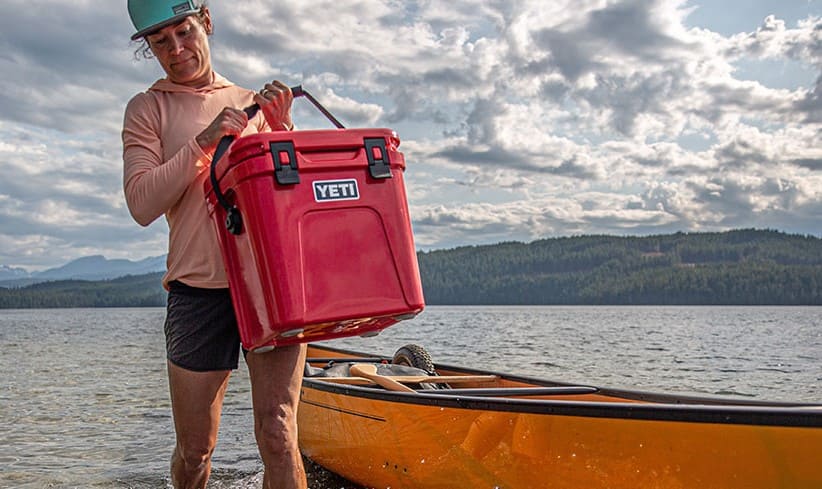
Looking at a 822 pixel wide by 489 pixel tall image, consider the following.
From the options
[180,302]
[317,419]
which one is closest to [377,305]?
[180,302]

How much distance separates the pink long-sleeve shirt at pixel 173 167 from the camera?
3369 mm

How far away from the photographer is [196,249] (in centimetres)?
359

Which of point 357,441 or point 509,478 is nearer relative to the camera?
point 509,478

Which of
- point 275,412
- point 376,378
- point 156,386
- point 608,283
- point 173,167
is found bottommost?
point 608,283

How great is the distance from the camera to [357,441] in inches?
285

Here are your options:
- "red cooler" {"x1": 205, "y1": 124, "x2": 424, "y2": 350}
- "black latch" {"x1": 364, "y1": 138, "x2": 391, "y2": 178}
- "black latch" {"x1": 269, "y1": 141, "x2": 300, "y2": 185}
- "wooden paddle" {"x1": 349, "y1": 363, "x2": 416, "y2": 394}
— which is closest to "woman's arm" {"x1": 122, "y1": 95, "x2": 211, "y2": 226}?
"red cooler" {"x1": 205, "y1": 124, "x2": 424, "y2": 350}

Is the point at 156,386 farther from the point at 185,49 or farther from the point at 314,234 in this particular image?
the point at 314,234

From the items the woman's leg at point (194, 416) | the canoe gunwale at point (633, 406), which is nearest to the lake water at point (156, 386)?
the canoe gunwale at point (633, 406)

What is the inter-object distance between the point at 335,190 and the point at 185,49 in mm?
1067

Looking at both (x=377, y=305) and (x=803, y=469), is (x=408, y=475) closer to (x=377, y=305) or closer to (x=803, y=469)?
(x=803, y=469)

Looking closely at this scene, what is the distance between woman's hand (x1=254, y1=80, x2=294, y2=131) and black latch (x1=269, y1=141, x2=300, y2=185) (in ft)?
1.81

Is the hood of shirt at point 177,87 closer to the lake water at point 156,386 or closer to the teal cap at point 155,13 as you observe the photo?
the teal cap at point 155,13

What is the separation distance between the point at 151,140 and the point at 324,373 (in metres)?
5.41

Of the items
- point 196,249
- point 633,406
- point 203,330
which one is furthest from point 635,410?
point 196,249
